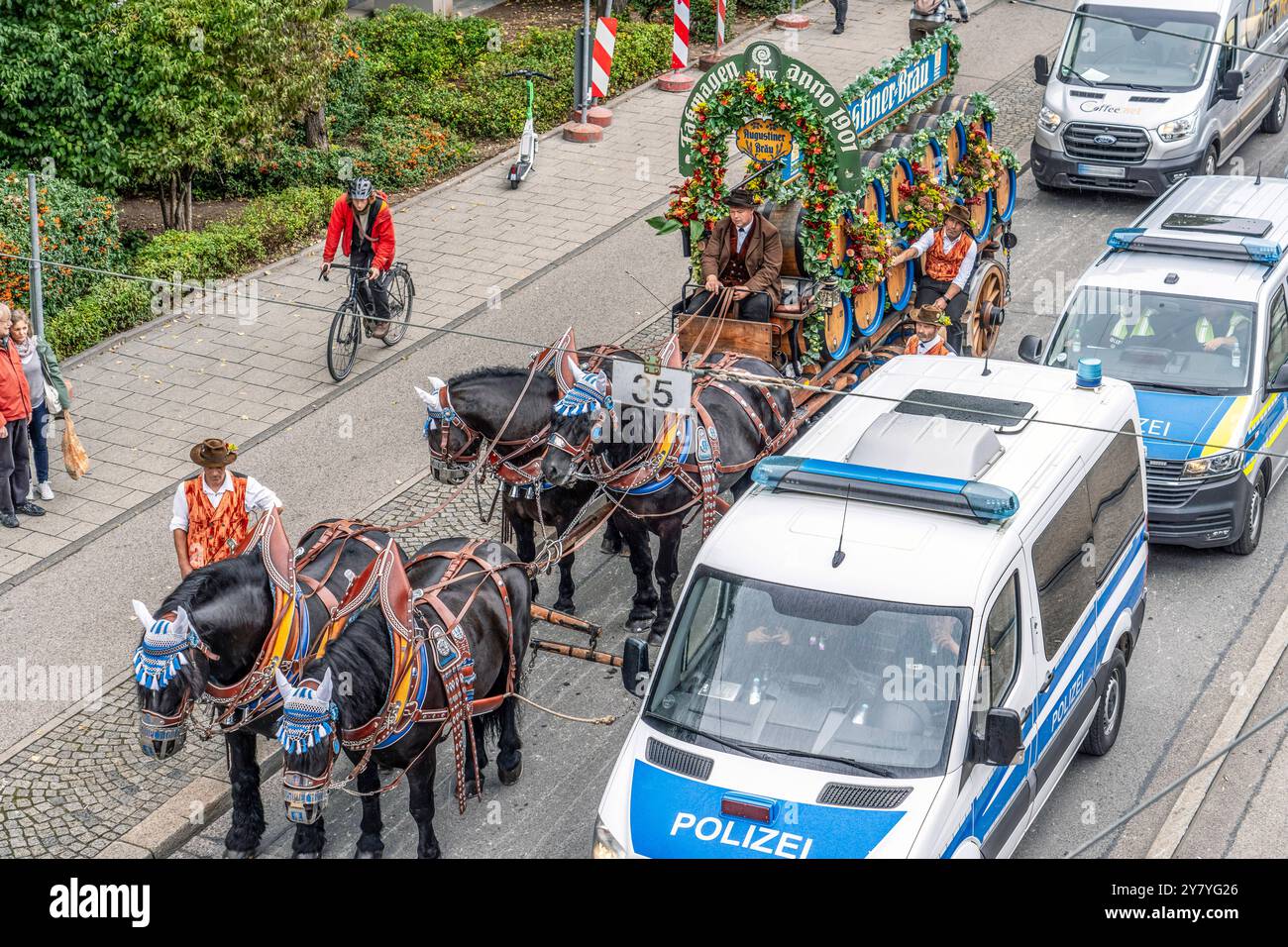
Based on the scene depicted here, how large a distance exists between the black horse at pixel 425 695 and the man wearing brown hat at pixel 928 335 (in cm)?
440

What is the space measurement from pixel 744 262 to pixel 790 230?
54 centimetres

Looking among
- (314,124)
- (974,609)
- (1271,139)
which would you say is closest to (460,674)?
(974,609)

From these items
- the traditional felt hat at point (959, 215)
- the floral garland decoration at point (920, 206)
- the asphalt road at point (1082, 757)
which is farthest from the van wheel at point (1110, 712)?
the traditional felt hat at point (959, 215)

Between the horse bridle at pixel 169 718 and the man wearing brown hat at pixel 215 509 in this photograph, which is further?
the man wearing brown hat at pixel 215 509

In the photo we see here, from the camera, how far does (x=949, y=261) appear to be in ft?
45.0

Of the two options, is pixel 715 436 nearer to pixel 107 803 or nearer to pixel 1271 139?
pixel 107 803

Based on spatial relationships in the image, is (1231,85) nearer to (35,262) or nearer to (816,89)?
(816,89)

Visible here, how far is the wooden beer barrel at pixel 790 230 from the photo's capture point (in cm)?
1262

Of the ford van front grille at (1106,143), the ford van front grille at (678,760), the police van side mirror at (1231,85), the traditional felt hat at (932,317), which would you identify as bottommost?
the ford van front grille at (678,760)

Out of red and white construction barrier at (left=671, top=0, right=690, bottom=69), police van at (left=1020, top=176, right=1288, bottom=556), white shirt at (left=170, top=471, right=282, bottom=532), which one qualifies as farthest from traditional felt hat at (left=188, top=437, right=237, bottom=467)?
red and white construction barrier at (left=671, top=0, right=690, bottom=69)

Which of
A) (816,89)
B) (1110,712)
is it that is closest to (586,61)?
(816,89)

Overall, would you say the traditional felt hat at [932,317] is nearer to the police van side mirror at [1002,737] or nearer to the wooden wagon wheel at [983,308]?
the wooden wagon wheel at [983,308]

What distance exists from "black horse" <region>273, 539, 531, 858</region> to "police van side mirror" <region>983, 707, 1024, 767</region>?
2.86m

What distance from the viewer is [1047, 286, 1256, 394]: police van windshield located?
11961mm
